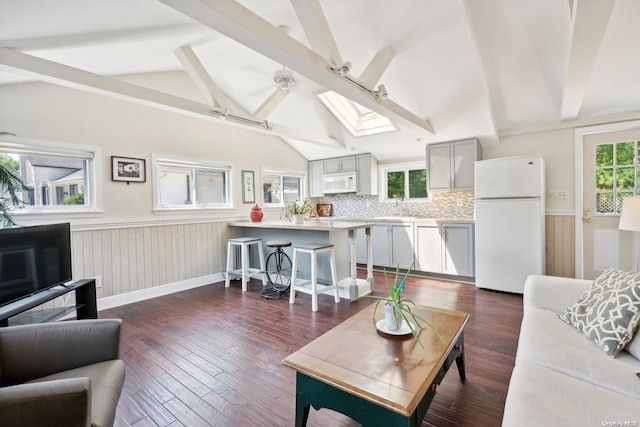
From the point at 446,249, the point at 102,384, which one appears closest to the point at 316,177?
the point at 446,249

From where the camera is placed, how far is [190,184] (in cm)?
441

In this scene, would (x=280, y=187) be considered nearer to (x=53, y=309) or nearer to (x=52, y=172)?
(x=52, y=172)

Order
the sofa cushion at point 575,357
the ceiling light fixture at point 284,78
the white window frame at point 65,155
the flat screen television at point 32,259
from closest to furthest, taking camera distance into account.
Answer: the sofa cushion at point 575,357
the flat screen television at point 32,259
the white window frame at point 65,155
the ceiling light fixture at point 284,78

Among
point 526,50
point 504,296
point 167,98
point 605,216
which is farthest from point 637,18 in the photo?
point 167,98

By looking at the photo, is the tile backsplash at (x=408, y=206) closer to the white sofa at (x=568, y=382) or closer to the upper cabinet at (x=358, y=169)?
the upper cabinet at (x=358, y=169)

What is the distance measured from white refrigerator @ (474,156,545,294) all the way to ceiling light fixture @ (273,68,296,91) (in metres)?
2.67

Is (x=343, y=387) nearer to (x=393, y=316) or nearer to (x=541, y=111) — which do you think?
(x=393, y=316)

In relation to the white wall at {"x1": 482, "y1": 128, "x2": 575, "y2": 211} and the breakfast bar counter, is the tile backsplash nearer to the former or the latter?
the white wall at {"x1": 482, "y1": 128, "x2": 575, "y2": 211}

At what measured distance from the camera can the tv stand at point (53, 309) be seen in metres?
1.83

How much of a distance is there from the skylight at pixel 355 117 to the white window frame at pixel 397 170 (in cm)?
94

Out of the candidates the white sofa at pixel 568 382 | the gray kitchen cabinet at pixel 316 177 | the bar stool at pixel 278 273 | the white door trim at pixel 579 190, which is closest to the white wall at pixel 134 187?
the bar stool at pixel 278 273

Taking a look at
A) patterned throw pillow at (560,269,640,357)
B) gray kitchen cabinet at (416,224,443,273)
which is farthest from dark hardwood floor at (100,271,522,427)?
gray kitchen cabinet at (416,224,443,273)

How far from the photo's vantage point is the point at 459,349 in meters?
1.82

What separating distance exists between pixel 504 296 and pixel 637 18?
2.94 metres
